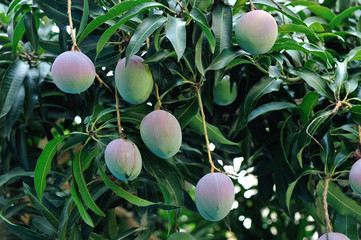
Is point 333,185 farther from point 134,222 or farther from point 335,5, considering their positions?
point 134,222

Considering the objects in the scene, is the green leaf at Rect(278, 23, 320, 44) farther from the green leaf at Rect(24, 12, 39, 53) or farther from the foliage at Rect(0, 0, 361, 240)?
the green leaf at Rect(24, 12, 39, 53)

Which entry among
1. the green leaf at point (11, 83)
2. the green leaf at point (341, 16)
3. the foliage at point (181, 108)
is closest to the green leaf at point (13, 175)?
the foliage at point (181, 108)

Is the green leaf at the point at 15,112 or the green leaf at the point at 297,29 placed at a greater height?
A: the green leaf at the point at 297,29

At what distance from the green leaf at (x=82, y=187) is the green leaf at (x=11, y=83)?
233 mm

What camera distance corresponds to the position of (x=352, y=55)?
91 cm

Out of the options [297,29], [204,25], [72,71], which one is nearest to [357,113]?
[297,29]

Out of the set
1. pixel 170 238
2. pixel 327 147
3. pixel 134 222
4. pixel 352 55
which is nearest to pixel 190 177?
pixel 170 238

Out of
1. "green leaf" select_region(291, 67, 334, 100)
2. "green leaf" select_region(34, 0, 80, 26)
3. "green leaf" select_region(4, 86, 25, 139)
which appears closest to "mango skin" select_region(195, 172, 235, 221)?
"green leaf" select_region(291, 67, 334, 100)

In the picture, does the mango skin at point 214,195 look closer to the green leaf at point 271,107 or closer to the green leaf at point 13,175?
the green leaf at point 271,107

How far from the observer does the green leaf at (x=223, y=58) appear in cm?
77

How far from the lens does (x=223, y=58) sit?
0.77m

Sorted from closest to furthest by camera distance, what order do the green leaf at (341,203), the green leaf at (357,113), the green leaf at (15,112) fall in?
the green leaf at (357,113) → the green leaf at (341,203) → the green leaf at (15,112)

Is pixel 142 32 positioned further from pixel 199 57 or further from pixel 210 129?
pixel 210 129

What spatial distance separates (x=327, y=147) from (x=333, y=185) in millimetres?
86
